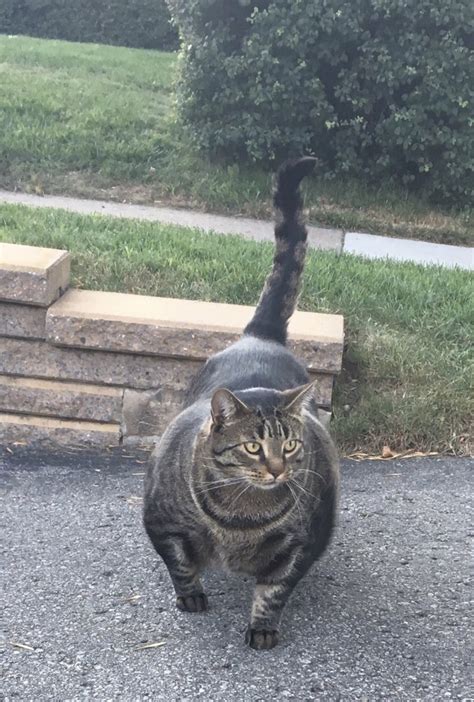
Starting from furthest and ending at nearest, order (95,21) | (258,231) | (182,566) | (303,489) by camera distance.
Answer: (95,21), (258,231), (182,566), (303,489)

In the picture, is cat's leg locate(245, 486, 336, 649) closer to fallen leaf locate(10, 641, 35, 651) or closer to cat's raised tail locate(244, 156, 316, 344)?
fallen leaf locate(10, 641, 35, 651)

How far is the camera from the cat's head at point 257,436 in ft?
9.07

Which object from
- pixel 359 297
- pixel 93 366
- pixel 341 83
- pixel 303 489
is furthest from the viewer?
pixel 341 83

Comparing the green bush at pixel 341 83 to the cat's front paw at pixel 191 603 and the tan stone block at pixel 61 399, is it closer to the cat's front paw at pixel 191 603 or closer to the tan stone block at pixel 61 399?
the tan stone block at pixel 61 399

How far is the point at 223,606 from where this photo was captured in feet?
10.6

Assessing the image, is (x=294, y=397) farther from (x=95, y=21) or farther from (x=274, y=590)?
(x=95, y=21)

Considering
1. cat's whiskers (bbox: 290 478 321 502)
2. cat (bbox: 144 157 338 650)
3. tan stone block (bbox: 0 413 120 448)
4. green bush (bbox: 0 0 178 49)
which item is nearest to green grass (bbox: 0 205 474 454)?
tan stone block (bbox: 0 413 120 448)

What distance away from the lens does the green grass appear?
14.8 feet

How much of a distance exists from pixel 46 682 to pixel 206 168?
18.2 feet

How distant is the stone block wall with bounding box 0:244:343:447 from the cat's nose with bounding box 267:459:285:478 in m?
1.57

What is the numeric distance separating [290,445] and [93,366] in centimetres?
182

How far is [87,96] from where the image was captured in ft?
29.8

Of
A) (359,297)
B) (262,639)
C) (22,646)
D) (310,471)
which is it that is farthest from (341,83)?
(22,646)

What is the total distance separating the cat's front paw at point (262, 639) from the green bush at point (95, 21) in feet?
42.5
